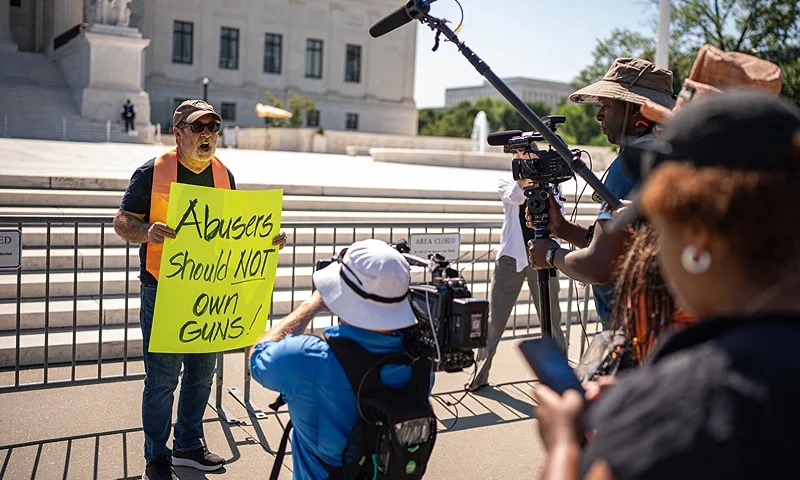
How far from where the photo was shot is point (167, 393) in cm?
449

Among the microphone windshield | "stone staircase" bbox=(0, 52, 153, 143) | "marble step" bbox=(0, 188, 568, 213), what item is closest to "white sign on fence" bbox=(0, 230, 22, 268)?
the microphone windshield

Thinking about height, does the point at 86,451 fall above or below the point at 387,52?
below

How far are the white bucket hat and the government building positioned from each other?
128ft

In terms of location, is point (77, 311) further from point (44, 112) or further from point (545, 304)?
point (44, 112)

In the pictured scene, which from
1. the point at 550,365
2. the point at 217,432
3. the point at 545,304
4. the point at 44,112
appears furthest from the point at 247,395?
the point at 44,112

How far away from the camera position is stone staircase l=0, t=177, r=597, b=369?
6.43m

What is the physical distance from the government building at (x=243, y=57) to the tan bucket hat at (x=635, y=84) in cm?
3845

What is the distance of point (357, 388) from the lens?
2.59 metres

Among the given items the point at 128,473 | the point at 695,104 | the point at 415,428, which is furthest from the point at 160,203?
the point at 695,104

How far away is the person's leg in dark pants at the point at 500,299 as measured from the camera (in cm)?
652

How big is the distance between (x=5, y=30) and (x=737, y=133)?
51743 mm

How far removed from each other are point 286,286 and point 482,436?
11.9 feet

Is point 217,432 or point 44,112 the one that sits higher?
point 44,112

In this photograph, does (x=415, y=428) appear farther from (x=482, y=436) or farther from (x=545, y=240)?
(x=482, y=436)
